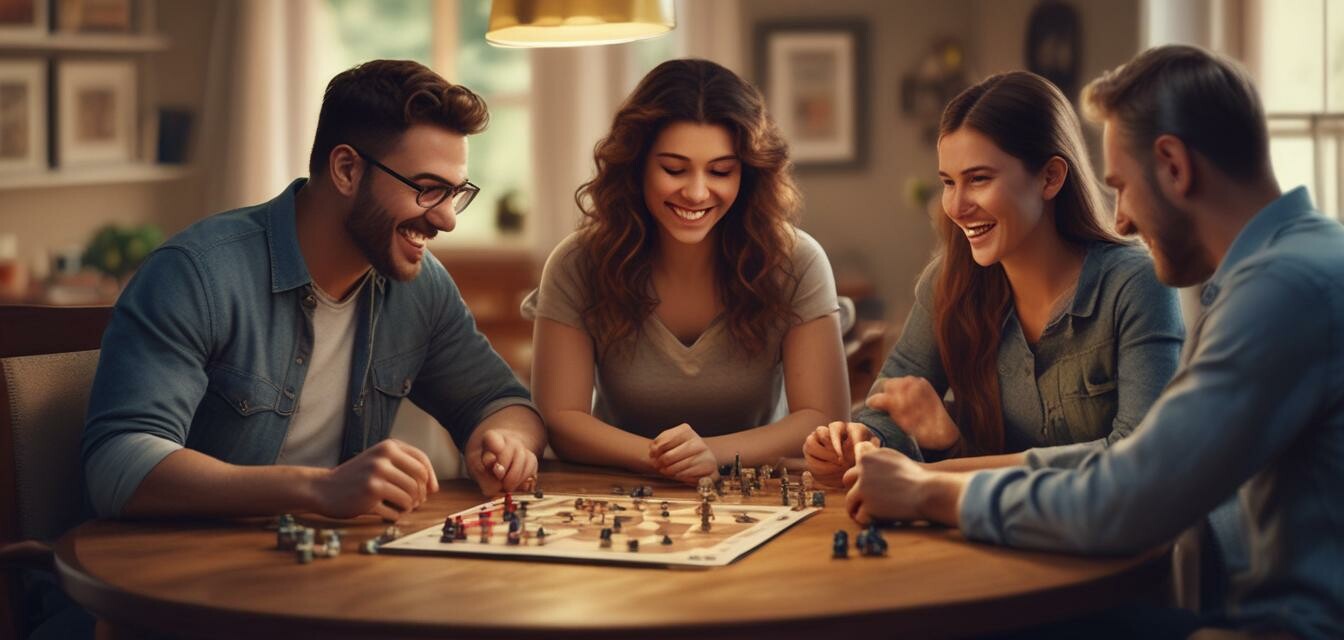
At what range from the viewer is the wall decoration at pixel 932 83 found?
6.80 meters

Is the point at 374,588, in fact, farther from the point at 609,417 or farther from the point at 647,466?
the point at 609,417

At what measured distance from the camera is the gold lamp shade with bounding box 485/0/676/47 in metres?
2.50

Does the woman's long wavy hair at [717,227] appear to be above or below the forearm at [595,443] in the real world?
Result: above

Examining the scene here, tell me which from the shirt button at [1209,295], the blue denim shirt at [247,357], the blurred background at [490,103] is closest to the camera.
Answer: the shirt button at [1209,295]

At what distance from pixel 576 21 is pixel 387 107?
39 centimetres

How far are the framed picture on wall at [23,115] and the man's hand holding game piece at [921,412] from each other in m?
4.56

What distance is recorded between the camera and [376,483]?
1907 mm

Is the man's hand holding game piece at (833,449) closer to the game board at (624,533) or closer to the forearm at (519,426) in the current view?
the game board at (624,533)

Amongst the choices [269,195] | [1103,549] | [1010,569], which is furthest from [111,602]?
[269,195]

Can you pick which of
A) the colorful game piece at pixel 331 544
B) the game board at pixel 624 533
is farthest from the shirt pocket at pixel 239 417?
the colorful game piece at pixel 331 544

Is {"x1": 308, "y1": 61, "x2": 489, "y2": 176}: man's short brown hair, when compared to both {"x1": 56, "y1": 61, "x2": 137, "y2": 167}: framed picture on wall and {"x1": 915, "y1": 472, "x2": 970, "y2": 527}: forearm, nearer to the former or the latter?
{"x1": 915, "y1": 472, "x2": 970, "y2": 527}: forearm

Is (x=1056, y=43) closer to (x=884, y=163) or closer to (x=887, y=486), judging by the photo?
(x=884, y=163)

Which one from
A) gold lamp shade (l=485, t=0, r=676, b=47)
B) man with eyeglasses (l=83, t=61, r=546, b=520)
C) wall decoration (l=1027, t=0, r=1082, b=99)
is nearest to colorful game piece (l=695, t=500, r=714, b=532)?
man with eyeglasses (l=83, t=61, r=546, b=520)

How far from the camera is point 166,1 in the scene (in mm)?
6758
